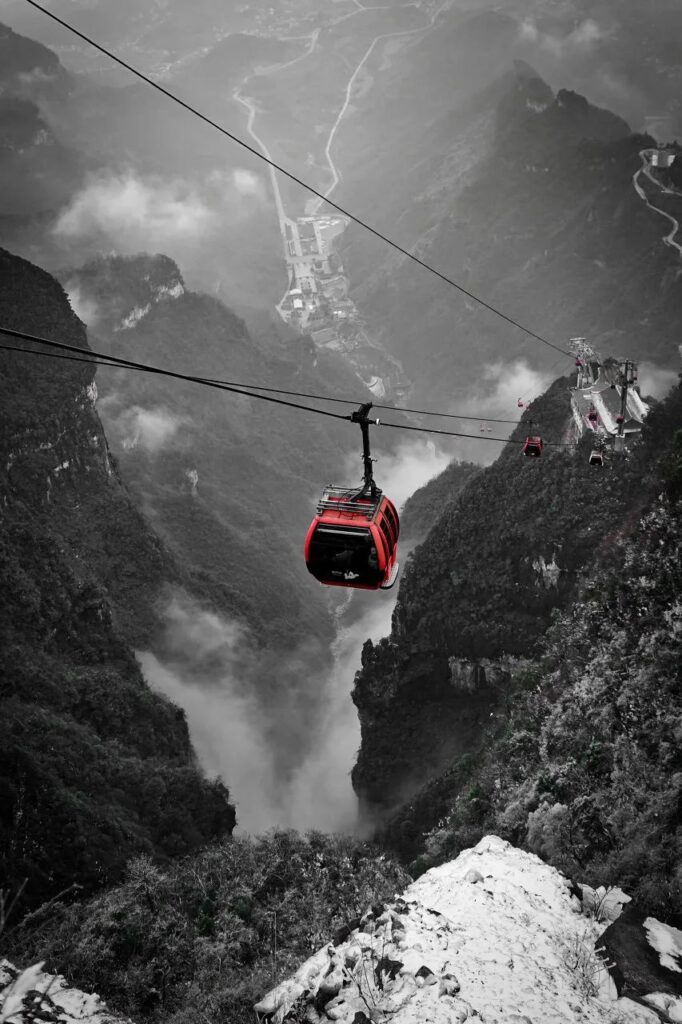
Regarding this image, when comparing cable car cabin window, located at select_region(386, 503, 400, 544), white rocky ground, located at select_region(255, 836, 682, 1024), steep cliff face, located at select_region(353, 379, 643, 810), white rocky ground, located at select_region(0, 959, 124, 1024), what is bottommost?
white rocky ground, located at select_region(255, 836, 682, 1024)

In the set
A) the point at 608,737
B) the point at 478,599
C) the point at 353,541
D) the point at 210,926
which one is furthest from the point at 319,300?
the point at 353,541

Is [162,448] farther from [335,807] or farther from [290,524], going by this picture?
[335,807]

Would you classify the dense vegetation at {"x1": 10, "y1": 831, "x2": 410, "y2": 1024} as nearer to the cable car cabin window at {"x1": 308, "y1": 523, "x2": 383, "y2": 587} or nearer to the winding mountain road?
the cable car cabin window at {"x1": 308, "y1": 523, "x2": 383, "y2": 587}

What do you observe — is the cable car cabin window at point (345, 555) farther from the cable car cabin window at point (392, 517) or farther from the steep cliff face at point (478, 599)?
the steep cliff face at point (478, 599)

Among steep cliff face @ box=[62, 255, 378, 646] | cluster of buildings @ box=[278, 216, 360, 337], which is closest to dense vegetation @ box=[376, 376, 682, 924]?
steep cliff face @ box=[62, 255, 378, 646]

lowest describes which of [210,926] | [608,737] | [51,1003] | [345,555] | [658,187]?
[51,1003]

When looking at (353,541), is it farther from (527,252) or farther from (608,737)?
(527,252)
